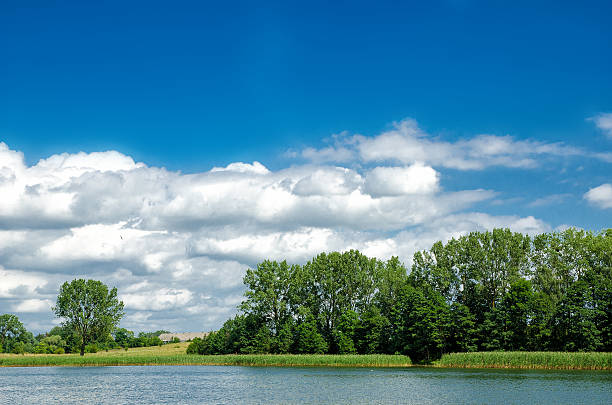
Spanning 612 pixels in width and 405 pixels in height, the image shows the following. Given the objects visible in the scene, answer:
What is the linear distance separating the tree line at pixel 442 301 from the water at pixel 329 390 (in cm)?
2187

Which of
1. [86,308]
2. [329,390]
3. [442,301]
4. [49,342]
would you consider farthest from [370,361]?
[49,342]

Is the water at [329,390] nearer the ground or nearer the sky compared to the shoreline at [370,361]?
nearer the sky

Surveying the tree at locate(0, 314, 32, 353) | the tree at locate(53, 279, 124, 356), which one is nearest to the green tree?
the tree at locate(53, 279, 124, 356)

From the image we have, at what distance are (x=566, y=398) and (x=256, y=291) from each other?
66572 millimetres

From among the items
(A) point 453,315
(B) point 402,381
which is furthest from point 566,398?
(A) point 453,315

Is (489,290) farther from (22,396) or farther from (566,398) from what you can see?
(22,396)

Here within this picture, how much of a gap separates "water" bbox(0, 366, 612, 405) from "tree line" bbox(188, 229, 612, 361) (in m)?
21.9

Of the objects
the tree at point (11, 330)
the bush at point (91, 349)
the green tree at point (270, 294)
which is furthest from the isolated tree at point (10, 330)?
the green tree at point (270, 294)

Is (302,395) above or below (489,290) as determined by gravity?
below

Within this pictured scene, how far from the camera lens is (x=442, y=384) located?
157 ft

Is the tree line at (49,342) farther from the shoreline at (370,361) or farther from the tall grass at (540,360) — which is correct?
the tall grass at (540,360)

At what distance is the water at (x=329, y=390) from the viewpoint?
Answer: 38309 mm

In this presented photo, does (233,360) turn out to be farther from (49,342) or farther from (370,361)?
(49,342)

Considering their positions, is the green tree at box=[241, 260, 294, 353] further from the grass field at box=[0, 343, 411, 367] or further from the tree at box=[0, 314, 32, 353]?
the tree at box=[0, 314, 32, 353]
